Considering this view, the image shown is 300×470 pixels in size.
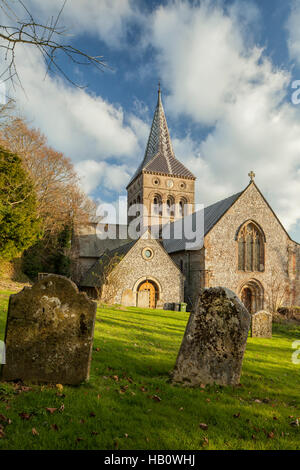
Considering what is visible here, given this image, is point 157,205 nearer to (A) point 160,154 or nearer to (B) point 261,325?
(A) point 160,154

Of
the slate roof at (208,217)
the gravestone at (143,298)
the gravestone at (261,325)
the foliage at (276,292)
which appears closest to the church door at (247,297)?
the foliage at (276,292)

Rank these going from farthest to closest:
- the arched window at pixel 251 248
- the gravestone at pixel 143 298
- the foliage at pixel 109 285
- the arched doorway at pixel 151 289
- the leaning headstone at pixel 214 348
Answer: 1. the arched window at pixel 251 248
2. the arched doorway at pixel 151 289
3. the gravestone at pixel 143 298
4. the foliage at pixel 109 285
5. the leaning headstone at pixel 214 348

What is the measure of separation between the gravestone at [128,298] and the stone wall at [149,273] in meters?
0.21

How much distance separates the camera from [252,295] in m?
23.7

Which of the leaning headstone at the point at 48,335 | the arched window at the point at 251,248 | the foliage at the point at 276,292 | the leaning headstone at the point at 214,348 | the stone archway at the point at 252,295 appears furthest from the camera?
the arched window at the point at 251,248

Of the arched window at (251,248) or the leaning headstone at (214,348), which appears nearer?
the leaning headstone at (214,348)

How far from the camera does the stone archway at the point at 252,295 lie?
23.3 m

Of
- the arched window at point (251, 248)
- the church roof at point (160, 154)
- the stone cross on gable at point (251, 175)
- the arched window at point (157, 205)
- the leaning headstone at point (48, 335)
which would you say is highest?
the church roof at point (160, 154)

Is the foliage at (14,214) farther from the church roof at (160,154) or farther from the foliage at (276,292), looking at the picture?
the church roof at (160,154)

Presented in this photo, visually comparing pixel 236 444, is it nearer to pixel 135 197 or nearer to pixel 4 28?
pixel 4 28

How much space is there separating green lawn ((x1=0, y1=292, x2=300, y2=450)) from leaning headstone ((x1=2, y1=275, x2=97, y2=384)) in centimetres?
24

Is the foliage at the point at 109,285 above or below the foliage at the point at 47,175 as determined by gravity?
below

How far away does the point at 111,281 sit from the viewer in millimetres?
19234

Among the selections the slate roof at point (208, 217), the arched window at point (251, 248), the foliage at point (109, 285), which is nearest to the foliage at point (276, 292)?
the arched window at point (251, 248)
